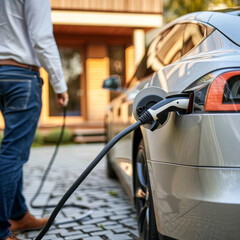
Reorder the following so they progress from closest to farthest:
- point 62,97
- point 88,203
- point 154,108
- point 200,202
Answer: point 200,202, point 154,108, point 62,97, point 88,203

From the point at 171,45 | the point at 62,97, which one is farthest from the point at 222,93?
the point at 62,97

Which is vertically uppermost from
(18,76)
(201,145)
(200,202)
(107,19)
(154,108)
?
(107,19)

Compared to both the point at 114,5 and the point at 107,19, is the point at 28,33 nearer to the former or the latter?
→ the point at 107,19

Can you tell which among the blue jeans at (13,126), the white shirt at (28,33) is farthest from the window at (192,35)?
the blue jeans at (13,126)

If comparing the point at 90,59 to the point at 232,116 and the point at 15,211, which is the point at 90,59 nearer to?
the point at 15,211

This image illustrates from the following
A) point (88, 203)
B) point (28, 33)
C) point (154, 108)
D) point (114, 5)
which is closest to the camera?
point (154, 108)

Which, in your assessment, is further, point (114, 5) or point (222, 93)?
point (114, 5)

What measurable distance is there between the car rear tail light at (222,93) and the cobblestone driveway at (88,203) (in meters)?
1.56

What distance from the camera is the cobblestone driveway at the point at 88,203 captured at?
3053 mm

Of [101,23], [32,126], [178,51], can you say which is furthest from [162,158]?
[101,23]

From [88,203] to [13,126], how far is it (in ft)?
5.63

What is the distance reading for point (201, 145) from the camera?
1735 mm

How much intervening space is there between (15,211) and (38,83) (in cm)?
104

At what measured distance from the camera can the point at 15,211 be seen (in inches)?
119
